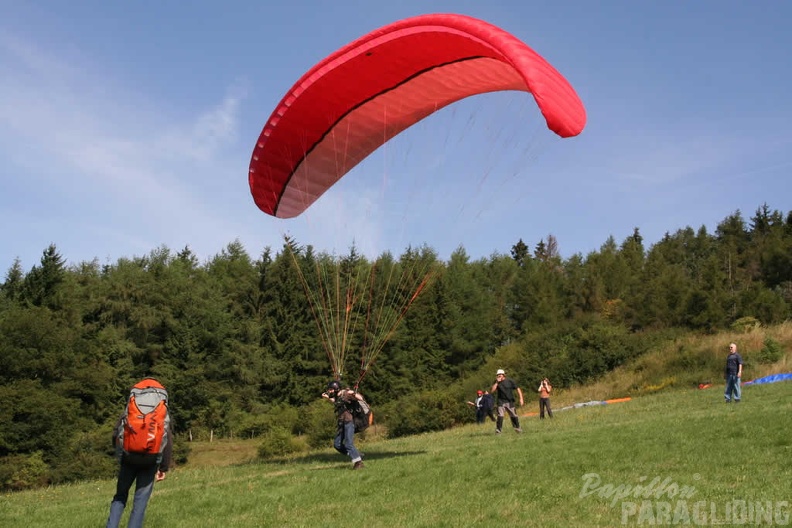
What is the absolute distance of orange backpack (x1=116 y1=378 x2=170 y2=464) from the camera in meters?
6.62

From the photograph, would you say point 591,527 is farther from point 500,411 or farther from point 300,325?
point 300,325

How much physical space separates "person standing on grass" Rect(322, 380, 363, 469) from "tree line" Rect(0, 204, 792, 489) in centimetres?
1731

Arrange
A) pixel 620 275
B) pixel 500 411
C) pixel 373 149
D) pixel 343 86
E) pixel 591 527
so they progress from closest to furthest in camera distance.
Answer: pixel 591 527 → pixel 343 86 → pixel 373 149 → pixel 500 411 → pixel 620 275

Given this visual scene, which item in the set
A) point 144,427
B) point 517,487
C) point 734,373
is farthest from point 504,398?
point 144,427

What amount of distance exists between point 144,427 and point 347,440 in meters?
4.87

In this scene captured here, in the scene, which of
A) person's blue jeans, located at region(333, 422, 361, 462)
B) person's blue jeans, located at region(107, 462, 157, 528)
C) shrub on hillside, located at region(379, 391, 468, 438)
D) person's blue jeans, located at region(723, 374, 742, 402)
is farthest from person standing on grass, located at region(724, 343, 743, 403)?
person's blue jeans, located at region(107, 462, 157, 528)

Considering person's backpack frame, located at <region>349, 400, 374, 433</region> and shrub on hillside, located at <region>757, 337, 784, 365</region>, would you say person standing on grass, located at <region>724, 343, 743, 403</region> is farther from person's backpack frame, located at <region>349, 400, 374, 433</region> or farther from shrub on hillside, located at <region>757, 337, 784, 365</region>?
shrub on hillside, located at <region>757, 337, 784, 365</region>

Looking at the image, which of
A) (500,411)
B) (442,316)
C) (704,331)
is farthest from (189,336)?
(500,411)

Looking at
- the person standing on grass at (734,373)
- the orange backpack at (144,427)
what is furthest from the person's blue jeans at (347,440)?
the person standing on grass at (734,373)

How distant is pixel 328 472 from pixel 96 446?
3229 centimetres

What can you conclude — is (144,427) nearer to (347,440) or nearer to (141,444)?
(141,444)

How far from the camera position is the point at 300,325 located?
2387 inches

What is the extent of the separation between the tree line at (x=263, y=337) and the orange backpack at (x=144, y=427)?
72.6ft

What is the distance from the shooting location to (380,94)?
494 inches
